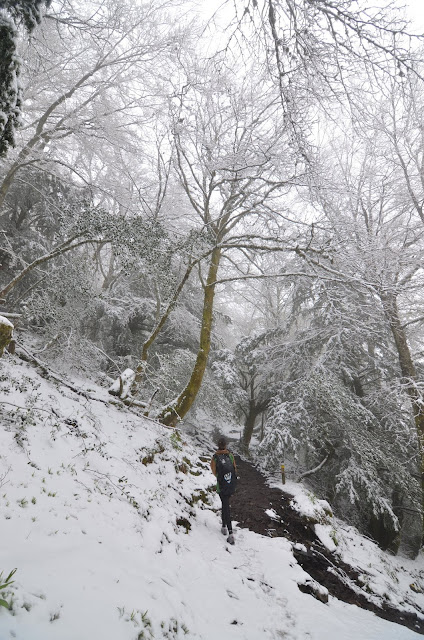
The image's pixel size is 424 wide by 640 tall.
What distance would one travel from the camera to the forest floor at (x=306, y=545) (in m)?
4.71

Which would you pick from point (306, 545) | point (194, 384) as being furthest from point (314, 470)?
point (194, 384)

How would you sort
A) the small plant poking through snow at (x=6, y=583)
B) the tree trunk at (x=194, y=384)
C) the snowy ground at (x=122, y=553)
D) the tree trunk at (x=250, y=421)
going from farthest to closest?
the tree trunk at (x=250, y=421)
the tree trunk at (x=194, y=384)
the snowy ground at (x=122, y=553)
the small plant poking through snow at (x=6, y=583)

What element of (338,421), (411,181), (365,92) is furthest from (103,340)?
(411,181)

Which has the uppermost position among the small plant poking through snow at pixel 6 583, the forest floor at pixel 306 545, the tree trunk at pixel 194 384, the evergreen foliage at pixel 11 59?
the evergreen foliage at pixel 11 59

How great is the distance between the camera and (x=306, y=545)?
18.8ft

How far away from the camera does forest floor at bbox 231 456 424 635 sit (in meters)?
4.71

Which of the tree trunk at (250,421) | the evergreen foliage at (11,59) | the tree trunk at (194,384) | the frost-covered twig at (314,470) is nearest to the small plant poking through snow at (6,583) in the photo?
the evergreen foliage at (11,59)

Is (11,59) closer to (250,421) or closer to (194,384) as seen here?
(194,384)

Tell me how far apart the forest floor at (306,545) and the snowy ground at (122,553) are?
1.09 feet

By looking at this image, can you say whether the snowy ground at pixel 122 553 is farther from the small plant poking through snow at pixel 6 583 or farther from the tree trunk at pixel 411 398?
the tree trunk at pixel 411 398

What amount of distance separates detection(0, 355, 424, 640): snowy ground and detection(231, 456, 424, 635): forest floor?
1.09 feet

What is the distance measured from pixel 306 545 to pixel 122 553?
13.8 feet

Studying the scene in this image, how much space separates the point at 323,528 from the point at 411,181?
9901 mm

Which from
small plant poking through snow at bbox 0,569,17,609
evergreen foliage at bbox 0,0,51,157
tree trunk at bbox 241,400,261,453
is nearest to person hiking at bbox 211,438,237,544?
small plant poking through snow at bbox 0,569,17,609
